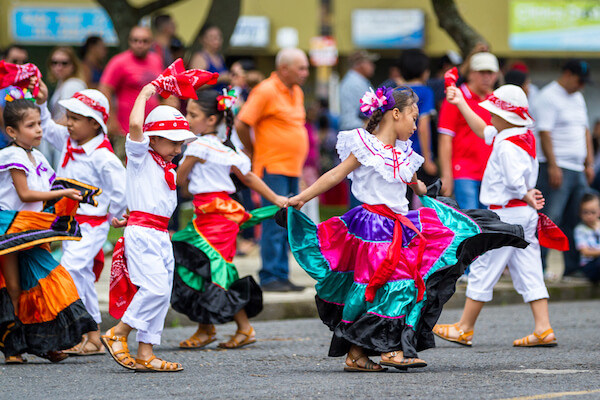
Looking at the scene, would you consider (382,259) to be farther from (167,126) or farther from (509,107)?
(509,107)

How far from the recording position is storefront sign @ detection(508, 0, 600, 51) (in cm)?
2984

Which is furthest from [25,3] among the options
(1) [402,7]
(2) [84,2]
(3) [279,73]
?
(3) [279,73]

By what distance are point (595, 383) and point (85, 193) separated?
3229 millimetres

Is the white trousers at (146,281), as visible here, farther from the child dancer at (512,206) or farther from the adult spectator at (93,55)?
the adult spectator at (93,55)

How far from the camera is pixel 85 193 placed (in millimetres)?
6574

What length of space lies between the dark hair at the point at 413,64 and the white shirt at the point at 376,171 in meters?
3.96

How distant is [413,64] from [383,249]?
4370 mm

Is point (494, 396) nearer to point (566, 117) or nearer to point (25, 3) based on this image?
point (566, 117)

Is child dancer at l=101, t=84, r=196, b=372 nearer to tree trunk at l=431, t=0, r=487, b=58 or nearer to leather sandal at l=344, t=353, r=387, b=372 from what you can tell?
leather sandal at l=344, t=353, r=387, b=372

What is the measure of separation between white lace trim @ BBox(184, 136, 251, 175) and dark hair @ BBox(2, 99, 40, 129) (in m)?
1.13

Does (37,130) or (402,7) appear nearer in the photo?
(37,130)

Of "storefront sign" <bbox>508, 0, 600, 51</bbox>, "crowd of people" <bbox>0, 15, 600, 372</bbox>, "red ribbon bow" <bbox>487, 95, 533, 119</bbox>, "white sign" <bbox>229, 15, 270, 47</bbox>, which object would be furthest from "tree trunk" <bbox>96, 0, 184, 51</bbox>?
"storefront sign" <bbox>508, 0, 600, 51</bbox>

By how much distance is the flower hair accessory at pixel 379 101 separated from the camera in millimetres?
6375

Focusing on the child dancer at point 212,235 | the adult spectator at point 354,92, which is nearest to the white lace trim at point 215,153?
the child dancer at point 212,235
